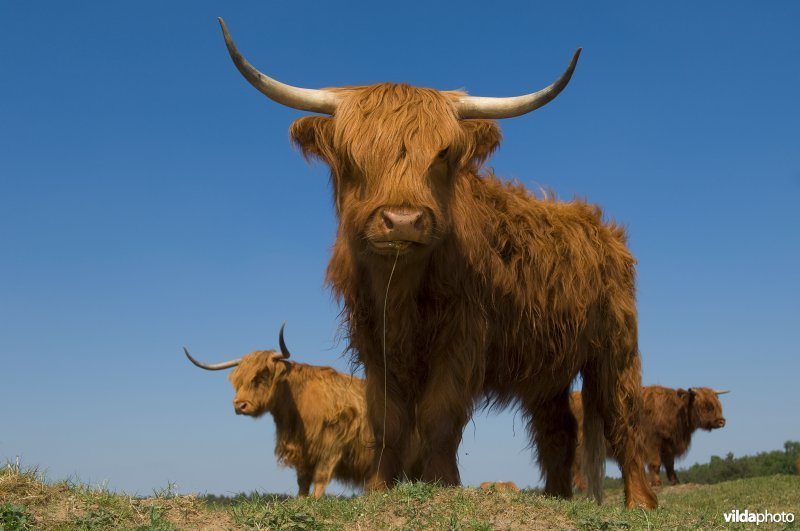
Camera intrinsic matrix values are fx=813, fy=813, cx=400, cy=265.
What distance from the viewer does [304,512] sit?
4.04 m

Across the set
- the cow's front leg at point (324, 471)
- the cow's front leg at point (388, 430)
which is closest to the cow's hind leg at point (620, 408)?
the cow's front leg at point (388, 430)

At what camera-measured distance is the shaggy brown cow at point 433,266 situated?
455 centimetres

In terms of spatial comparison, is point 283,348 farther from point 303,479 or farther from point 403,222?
point 403,222

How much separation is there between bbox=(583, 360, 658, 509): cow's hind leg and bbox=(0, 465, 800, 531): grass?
1939 mm

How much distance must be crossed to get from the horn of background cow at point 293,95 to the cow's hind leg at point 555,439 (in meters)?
3.20

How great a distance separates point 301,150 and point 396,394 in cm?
164

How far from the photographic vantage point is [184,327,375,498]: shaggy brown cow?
12633 millimetres

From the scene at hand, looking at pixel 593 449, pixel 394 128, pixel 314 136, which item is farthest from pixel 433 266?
pixel 593 449

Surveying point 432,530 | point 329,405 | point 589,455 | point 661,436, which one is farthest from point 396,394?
point 661,436

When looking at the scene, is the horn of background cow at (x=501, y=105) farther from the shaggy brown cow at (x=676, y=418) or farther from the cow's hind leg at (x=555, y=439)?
the shaggy brown cow at (x=676, y=418)

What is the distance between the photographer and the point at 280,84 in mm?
5168

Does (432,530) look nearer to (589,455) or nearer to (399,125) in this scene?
(399,125)

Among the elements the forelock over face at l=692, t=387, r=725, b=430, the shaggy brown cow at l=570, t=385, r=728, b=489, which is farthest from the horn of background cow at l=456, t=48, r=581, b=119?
the forelock over face at l=692, t=387, r=725, b=430

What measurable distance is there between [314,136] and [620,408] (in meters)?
3.46
